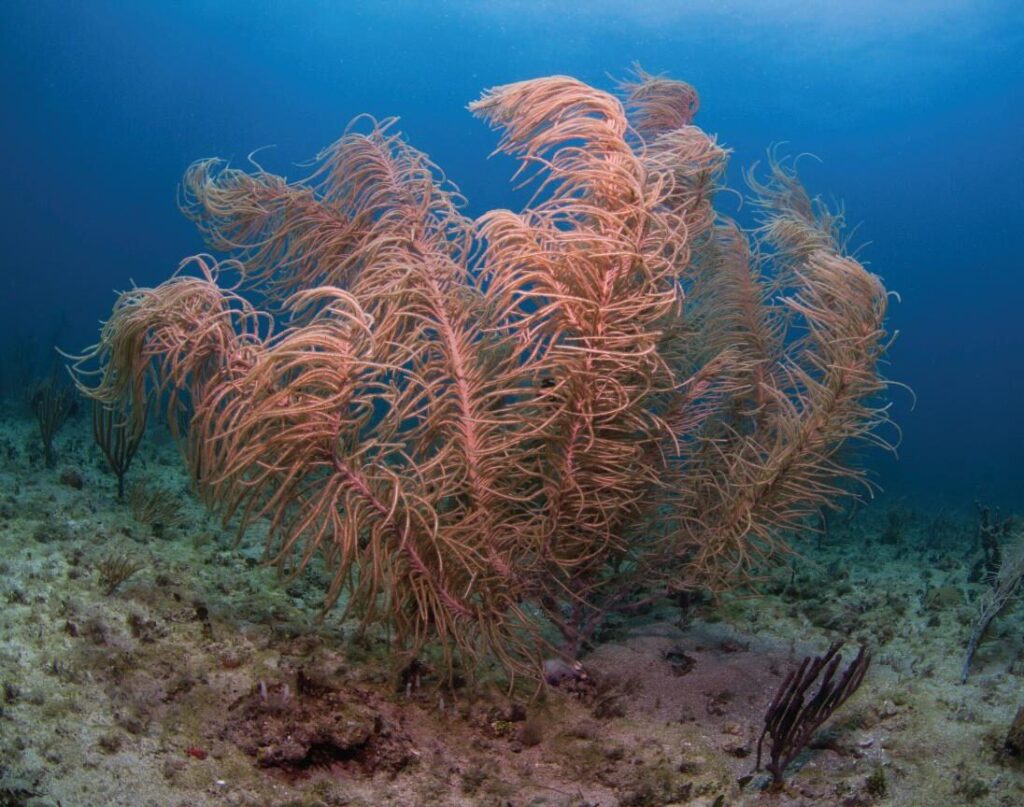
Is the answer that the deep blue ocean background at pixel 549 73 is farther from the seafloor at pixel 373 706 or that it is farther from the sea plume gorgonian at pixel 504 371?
the sea plume gorgonian at pixel 504 371

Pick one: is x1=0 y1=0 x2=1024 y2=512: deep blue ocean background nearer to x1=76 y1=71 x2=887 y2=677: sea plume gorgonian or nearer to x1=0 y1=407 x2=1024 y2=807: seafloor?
x1=0 y1=407 x2=1024 y2=807: seafloor

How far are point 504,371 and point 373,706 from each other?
213 centimetres

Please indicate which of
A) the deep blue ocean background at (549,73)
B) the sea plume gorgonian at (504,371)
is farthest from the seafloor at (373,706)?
the deep blue ocean background at (549,73)

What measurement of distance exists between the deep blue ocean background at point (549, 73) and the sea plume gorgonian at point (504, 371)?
24738 millimetres

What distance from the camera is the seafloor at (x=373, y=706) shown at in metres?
3.20

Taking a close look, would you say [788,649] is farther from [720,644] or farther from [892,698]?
[892,698]

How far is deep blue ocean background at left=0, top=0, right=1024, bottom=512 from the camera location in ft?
110

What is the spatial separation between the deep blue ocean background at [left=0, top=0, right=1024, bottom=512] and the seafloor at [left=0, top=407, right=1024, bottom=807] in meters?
24.4

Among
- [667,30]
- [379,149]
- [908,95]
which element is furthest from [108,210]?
[379,149]

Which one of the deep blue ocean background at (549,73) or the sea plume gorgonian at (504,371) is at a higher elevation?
the deep blue ocean background at (549,73)

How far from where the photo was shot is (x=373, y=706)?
3.95 m

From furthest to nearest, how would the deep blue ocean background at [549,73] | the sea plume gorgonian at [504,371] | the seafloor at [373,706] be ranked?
the deep blue ocean background at [549,73], the sea plume gorgonian at [504,371], the seafloor at [373,706]

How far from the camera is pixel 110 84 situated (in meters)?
50.3

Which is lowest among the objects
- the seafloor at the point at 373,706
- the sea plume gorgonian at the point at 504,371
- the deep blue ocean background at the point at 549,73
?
the seafloor at the point at 373,706
